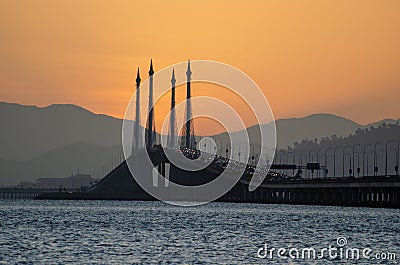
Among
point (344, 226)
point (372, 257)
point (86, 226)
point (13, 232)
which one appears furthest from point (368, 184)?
point (372, 257)

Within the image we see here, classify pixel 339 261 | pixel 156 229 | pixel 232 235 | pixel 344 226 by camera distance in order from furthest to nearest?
pixel 344 226, pixel 156 229, pixel 232 235, pixel 339 261

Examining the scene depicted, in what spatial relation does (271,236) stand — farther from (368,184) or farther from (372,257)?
(368,184)

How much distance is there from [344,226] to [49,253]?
4969 cm

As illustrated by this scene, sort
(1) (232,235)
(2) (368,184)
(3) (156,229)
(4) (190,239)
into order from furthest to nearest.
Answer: (2) (368,184) < (3) (156,229) < (1) (232,235) < (4) (190,239)

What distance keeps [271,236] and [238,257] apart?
24601mm

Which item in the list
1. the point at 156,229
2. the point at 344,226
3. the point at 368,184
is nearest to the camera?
the point at 156,229

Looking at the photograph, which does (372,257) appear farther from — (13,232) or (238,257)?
(13,232)

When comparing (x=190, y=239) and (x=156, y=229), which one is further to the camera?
(x=156, y=229)

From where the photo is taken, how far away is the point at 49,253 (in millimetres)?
72562

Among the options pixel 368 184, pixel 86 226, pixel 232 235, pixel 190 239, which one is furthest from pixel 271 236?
pixel 368 184

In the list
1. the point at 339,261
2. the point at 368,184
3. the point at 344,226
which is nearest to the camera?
the point at 339,261

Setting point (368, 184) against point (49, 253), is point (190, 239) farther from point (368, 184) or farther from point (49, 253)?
point (368, 184)

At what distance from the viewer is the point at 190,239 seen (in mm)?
88000

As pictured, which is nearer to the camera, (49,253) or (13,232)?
(49,253)
